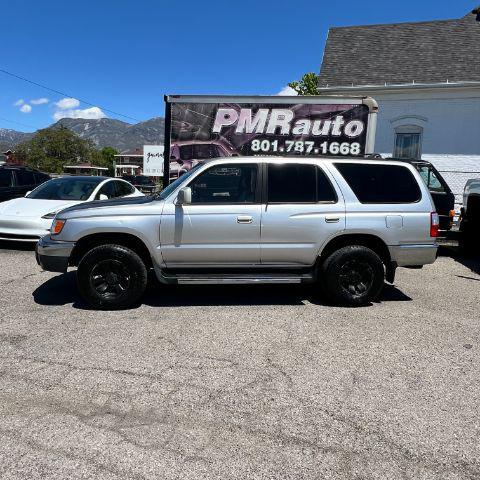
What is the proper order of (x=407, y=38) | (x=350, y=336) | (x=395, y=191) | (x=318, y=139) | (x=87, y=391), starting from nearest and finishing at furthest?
(x=87, y=391) < (x=350, y=336) < (x=395, y=191) < (x=318, y=139) < (x=407, y=38)

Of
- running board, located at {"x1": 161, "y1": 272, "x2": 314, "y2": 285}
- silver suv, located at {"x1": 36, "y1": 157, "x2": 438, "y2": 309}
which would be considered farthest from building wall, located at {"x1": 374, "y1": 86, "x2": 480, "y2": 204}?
running board, located at {"x1": 161, "y1": 272, "x2": 314, "y2": 285}

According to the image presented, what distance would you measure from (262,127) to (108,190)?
3.66 metres

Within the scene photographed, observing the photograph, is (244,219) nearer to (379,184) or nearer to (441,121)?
(379,184)

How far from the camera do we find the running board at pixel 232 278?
17.1 feet

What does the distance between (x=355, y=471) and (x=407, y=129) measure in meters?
15.5

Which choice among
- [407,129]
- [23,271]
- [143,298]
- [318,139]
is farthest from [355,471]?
[407,129]

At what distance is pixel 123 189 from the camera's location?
10.3 metres

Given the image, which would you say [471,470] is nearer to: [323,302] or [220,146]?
[323,302]

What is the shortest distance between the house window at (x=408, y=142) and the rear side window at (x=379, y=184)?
11350mm

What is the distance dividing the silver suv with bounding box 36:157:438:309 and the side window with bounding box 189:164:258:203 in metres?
0.01

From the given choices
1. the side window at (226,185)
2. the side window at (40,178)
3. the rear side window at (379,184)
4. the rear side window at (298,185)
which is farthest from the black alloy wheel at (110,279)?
the side window at (40,178)

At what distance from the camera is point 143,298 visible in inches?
228

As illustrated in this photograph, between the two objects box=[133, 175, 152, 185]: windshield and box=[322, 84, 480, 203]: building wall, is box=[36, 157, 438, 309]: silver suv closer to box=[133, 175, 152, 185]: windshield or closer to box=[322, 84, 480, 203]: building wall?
box=[322, 84, 480, 203]: building wall

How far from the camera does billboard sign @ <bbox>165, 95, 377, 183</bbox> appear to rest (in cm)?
890
